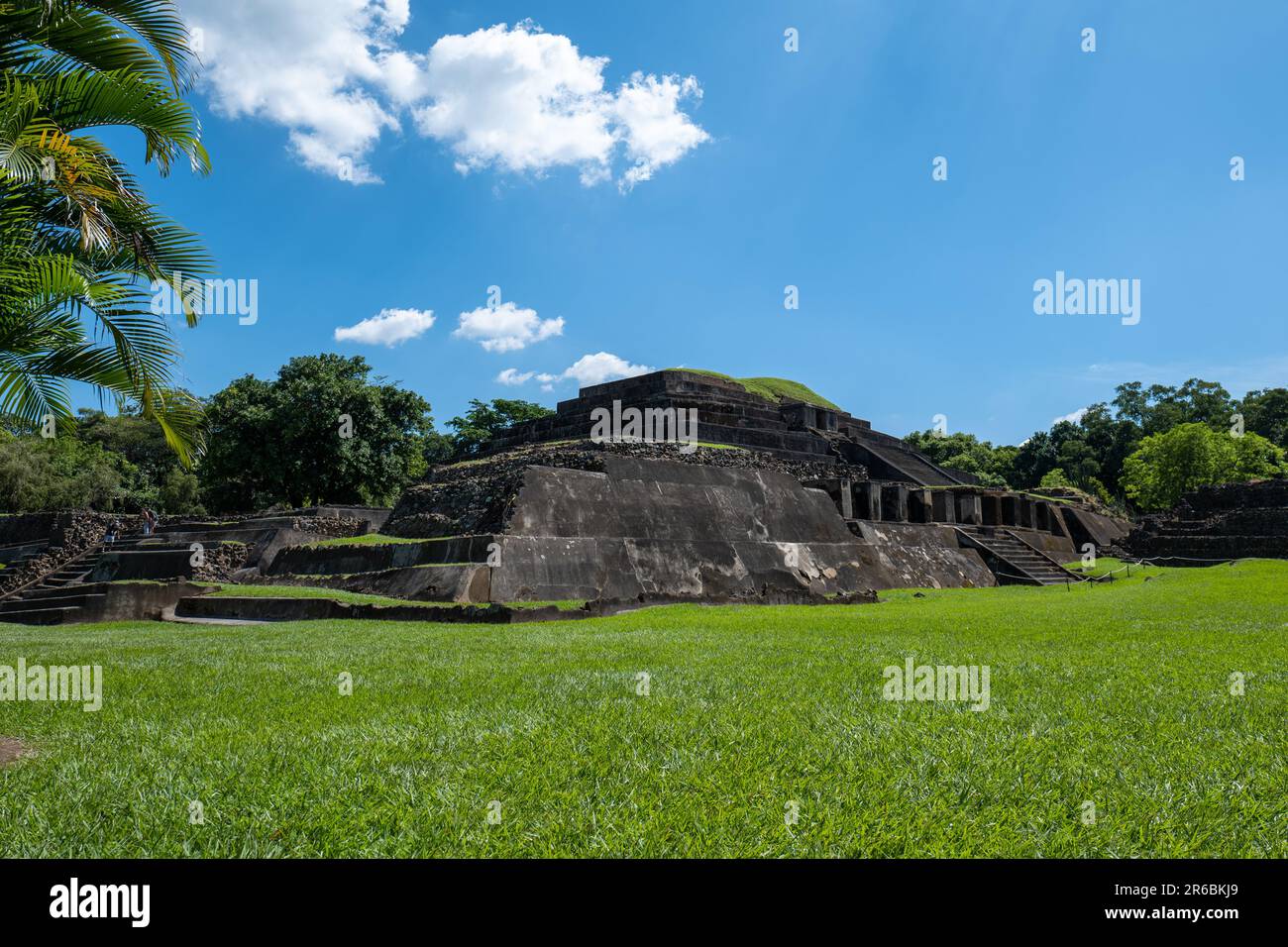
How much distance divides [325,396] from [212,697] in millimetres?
31829

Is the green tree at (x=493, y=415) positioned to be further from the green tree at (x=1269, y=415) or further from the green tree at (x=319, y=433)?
the green tree at (x=1269, y=415)

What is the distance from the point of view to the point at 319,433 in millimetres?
34656

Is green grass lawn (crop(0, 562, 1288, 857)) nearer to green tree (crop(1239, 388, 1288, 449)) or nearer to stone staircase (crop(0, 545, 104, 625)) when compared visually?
stone staircase (crop(0, 545, 104, 625))

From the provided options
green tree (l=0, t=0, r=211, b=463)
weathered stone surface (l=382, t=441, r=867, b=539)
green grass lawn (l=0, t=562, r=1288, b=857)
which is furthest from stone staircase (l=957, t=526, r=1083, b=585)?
green tree (l=0, t=0, r=211, b=463)

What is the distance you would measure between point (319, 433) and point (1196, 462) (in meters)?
45.1

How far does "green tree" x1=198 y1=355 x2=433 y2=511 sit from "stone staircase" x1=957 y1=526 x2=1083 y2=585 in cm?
2376

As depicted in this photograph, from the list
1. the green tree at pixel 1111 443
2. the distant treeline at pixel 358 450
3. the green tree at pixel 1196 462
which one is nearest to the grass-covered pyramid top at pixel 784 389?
the distant treeline at pixel 358 450

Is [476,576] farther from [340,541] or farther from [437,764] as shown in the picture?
[437,764]

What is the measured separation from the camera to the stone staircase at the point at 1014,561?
21.9 m

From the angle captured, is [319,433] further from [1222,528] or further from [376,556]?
[1222,528]

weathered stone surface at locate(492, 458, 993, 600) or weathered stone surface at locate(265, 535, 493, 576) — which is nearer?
weathered stone surface at locate(265, 535, 493, 576)

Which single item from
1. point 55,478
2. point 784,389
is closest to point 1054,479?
point 784,389

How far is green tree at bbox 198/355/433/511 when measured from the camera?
1351 inches
